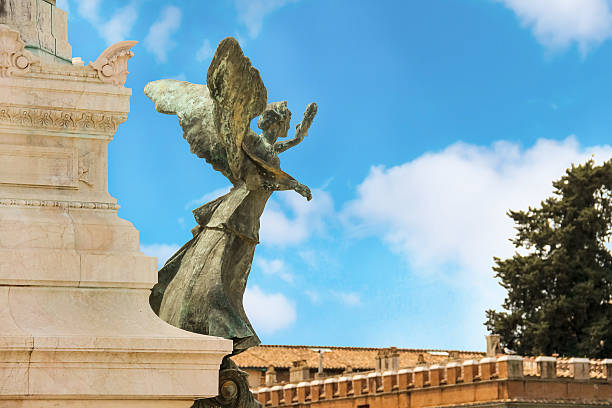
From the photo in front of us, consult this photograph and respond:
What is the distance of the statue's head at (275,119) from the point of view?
9180mm

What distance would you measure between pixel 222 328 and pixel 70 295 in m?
1.18

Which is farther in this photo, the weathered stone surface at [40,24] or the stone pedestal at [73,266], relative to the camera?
the weathered stone surface at [40,24]

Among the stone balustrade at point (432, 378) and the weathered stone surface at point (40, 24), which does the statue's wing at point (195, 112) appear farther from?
the stone balustrade at point (432, 378)

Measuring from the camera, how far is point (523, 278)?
152 ft

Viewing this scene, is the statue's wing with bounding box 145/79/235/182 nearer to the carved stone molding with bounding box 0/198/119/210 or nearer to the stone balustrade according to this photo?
the carved stone molding with bounding box 0/198/119/210

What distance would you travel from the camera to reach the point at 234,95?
8375 millimetres

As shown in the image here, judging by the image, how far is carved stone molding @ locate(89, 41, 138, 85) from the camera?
24.9 ft

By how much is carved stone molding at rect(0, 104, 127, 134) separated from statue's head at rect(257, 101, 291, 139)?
180 centimetres

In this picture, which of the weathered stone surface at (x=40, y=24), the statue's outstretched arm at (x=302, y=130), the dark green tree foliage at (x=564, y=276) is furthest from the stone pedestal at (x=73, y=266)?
the dark green tree foliage at (x=564, y=276)

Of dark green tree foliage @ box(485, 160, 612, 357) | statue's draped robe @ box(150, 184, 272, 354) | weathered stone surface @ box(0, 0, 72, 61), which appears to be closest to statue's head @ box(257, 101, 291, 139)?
statue's draped robe @ box(150, 184, 272, 354)

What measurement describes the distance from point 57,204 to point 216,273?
132 centimetres

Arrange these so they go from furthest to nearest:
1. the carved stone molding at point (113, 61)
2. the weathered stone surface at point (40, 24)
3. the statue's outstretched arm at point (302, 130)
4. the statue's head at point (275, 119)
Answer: the statue's outstretched arm at point (302, 130) < the statue's head at point (275, 119) < the weathered stone surface at point (40, 24) < the carved stone molding at point (113, 61)

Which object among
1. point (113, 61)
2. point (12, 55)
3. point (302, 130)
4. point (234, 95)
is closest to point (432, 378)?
point (302, 130)

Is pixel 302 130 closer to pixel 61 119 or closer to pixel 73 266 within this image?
pixel 61 119
